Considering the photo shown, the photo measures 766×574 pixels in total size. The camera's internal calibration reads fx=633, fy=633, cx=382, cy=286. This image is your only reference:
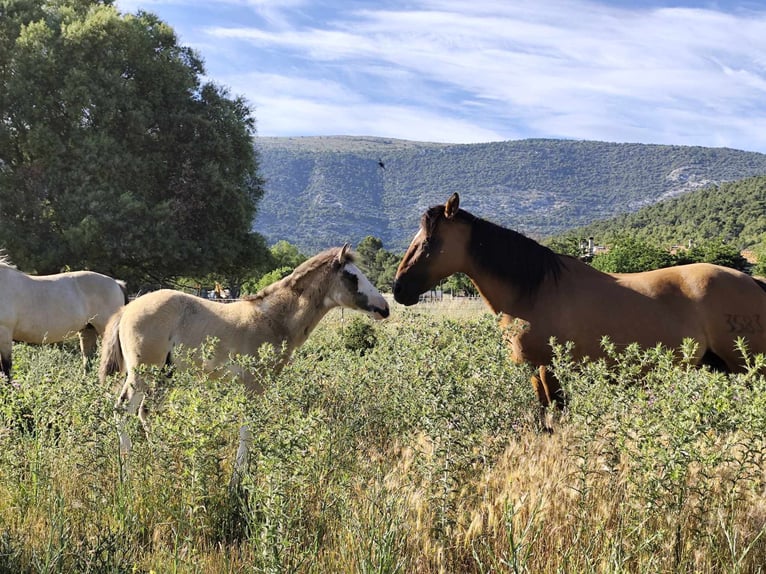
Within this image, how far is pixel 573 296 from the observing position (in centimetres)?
507

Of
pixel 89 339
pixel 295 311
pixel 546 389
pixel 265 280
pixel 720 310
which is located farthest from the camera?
pixel 265 280

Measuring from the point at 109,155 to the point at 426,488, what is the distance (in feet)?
64.3

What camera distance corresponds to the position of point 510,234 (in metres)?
5.24

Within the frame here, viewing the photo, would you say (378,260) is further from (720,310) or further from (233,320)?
(720,310)

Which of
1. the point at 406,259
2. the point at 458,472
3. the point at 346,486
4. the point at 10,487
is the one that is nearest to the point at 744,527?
the point at 458,472

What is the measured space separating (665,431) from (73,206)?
65.3 feet

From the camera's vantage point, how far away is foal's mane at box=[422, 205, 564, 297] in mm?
5117

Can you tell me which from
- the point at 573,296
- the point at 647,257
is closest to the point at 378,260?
the point at 647,257

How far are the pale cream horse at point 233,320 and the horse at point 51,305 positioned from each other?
3273 mm

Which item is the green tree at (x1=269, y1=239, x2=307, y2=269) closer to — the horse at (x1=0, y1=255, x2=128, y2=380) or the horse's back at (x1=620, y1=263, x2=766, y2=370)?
the horse at (x1=0, y1=255, x2=128, y2=380)

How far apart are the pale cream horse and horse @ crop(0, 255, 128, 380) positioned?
3273 mm

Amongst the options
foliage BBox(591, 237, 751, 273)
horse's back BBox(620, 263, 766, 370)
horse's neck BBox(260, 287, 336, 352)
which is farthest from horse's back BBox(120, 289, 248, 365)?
foliage BBox(591, 237, 751, 273)

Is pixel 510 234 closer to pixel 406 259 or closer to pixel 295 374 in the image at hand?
pixel 406 259

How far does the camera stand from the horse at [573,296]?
4938 millimetres
